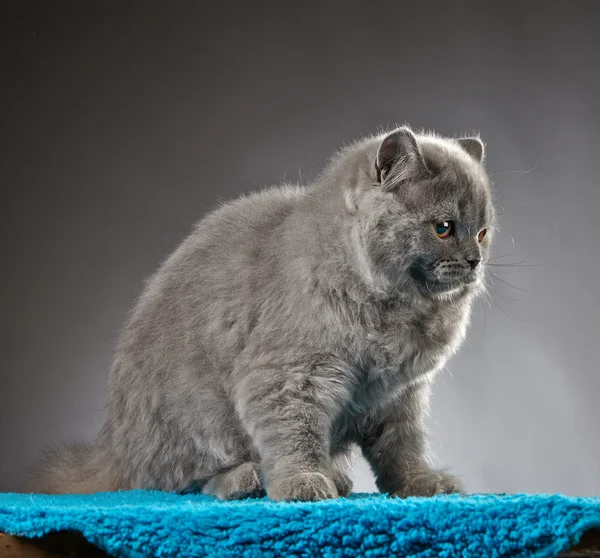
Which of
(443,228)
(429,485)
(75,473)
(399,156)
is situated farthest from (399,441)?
(75,473)

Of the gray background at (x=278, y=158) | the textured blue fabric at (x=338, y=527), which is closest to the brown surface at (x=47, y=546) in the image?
the textured blue fabric at (x=338, y=527)

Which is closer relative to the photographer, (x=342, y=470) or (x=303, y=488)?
(x=303, y=488)

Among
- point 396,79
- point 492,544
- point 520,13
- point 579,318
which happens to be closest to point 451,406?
point 579,318

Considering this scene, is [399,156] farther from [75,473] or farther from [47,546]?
[75,473]

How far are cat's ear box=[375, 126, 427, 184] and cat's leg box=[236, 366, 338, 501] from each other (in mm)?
435

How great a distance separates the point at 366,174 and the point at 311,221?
166 mm

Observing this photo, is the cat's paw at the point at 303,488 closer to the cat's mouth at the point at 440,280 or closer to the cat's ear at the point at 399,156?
the cat's mouth at the point at 440,280

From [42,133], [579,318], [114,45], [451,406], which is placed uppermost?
[114,45]

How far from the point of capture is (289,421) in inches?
67.6

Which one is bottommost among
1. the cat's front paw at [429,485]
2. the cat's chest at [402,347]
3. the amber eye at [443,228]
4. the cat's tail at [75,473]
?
the cat's tail at [75,473]

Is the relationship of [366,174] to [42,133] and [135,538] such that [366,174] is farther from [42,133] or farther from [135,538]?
[42,133]

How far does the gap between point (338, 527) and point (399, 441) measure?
745 mm

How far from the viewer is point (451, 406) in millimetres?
3369

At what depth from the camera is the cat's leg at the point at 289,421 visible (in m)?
1.69
